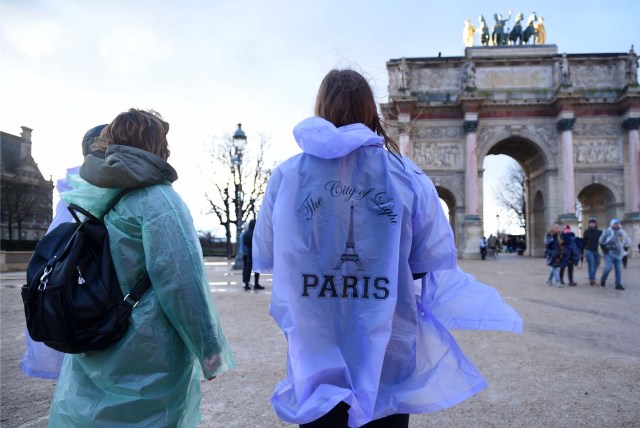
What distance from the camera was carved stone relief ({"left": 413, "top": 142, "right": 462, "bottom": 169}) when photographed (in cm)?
3238

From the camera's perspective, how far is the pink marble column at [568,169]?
1210 inches

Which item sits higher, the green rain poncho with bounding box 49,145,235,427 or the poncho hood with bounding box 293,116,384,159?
the poncho hood with bounding box 293,116,384,159

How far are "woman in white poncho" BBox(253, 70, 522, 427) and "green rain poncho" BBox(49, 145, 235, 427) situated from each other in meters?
0.39

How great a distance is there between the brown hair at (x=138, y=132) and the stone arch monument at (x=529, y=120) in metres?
29.4

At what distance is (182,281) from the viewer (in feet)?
6.44

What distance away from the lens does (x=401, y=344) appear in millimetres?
1785

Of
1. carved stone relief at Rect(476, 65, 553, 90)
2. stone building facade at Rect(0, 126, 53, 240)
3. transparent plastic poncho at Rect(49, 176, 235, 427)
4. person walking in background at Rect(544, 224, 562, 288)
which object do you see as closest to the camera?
transparent plastic poncho at Rect(49, 176, 235, 427)

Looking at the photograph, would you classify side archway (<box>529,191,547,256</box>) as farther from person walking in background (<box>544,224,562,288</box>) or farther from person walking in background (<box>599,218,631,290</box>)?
person walking in background (<box>599,218,631,290</box>)

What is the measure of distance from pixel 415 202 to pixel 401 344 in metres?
0.53

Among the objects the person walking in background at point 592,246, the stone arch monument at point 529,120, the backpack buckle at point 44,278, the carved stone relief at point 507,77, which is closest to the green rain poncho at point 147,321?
the backpack buckle at point 44,278

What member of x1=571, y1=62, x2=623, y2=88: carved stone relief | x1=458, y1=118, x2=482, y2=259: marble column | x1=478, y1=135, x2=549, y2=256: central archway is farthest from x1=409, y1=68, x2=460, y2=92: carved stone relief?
x1=571, y1=62, x2=623, y2=88: carved stone relief

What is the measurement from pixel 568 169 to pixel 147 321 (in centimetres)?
3347

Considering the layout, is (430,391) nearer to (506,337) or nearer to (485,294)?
(485,294)

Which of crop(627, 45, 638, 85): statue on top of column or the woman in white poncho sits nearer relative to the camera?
the woman in white poncho
